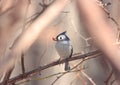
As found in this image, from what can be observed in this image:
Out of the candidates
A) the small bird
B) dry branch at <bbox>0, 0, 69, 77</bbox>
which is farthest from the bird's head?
dry branch at <bbox>0, 0, 69, 77</bbox>

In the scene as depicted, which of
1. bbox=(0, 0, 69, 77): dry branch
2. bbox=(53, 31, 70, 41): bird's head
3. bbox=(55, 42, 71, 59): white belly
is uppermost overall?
bbox=(0, 0, 69, 77): dry branch

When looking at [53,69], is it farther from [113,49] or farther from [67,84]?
[113,49]

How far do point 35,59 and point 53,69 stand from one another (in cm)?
14

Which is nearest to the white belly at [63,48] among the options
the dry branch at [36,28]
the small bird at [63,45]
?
the small bird at [63,45]

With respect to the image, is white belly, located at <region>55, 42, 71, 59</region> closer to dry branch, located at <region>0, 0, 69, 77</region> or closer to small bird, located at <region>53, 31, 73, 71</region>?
small bird, located at <region>53, 31, 73, 71</region>

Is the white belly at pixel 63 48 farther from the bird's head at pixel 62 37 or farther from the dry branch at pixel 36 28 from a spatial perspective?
the dry branch at pixel 36 28

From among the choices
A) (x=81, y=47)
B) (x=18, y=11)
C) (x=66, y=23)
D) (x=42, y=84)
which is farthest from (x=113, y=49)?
(x=42, y=84)

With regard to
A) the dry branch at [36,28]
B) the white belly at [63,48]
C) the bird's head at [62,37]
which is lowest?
the white belly at [63,48]

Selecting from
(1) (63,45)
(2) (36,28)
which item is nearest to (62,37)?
(1) (63,45)

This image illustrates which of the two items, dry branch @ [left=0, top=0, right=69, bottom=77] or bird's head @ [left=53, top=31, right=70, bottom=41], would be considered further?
bird's head @ [left=53, top=31, right=70, bottom=41]

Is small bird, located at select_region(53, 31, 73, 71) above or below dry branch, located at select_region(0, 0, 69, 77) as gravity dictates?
below

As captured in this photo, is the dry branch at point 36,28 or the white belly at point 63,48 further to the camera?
the white belly at point 63,48

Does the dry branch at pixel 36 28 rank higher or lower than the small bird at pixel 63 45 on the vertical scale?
higher

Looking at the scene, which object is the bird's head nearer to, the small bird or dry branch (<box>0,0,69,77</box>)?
the small bird
